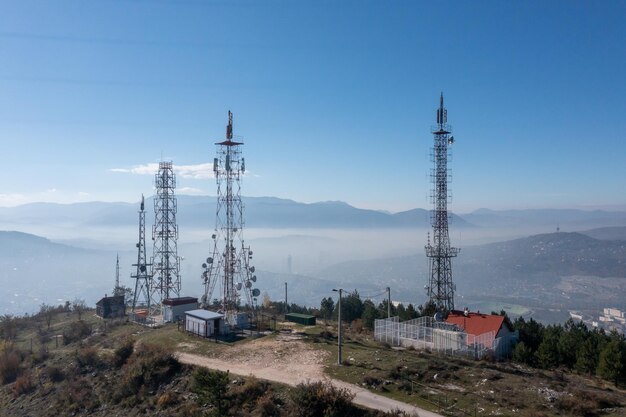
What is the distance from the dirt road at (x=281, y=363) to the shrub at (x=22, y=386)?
1024 cm

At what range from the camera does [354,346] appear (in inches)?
1249

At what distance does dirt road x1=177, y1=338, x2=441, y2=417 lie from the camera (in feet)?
74.5

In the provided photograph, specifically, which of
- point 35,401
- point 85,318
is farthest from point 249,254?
point 85,318

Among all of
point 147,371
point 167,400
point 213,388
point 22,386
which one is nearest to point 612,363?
point 213,388

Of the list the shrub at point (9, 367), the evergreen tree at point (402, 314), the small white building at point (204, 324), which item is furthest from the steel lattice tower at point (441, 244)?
the shrub at point (9, 367)

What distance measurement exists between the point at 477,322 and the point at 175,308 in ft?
86.8

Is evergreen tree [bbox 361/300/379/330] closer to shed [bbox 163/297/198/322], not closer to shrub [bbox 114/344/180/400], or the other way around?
shed [bbox 163/297/198/322]

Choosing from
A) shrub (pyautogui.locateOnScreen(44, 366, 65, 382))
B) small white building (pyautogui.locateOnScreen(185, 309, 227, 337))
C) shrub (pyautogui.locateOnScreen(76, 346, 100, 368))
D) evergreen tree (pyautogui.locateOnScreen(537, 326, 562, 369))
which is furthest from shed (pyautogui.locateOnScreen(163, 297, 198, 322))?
evergreen tree (pyautogui.locateOnScreen(537, 326, 562, 369))

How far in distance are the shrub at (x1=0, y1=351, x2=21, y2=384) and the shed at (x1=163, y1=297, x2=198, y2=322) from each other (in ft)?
38.9

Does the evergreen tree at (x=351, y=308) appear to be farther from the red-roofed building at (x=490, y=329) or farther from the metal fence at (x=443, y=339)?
the red-roofed building at (x=490, y=329)

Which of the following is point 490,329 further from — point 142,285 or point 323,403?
point 142,285

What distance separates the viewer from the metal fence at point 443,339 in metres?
30.2

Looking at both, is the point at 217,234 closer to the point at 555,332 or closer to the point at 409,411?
the point at 409,411

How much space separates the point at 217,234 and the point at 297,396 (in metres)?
21.8
